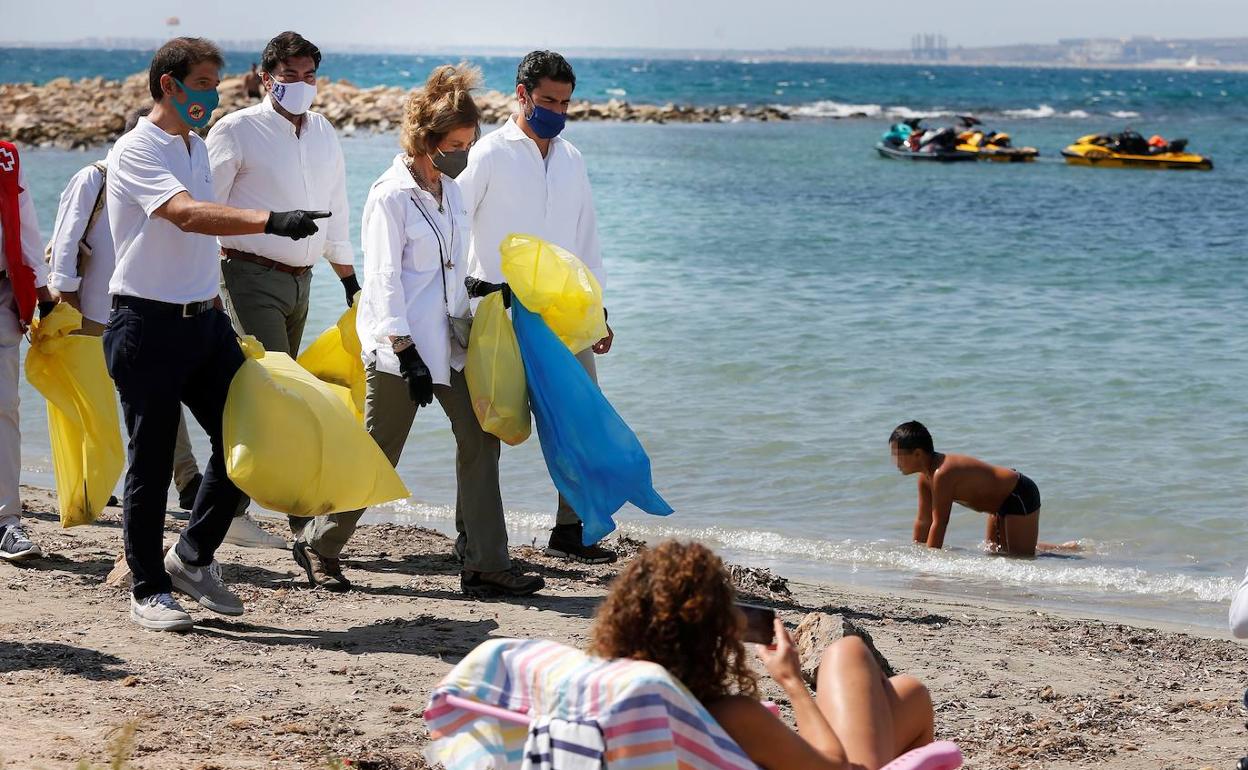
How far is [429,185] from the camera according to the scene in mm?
4934

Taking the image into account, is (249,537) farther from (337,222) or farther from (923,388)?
(923,388)

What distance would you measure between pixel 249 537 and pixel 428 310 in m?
1.70

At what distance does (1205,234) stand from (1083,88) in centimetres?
7960

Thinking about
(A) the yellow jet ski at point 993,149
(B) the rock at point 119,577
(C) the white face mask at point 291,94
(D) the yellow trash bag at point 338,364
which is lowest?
(B) the rock at point 119,577

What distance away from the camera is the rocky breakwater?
35.4 meters

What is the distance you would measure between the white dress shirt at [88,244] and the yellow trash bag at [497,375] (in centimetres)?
Answer: 149

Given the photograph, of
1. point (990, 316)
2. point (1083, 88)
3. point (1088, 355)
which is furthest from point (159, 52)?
point (1083, 88)

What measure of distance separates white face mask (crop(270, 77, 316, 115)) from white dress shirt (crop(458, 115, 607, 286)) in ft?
2.26

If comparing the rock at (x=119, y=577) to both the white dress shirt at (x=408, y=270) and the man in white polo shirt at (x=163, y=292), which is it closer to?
the man in white polo shirt at (x=163, y=292)

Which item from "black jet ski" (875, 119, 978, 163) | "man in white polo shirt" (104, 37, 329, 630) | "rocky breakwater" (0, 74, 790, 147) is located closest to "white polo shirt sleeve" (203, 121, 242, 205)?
"man in white polo shirt" (104, 37, 329, 630)

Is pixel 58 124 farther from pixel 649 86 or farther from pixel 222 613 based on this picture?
pixel 649 86

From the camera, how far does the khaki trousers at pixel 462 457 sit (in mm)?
5043

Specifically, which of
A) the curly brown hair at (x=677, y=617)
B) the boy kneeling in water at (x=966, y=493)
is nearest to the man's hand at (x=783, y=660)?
the curly brown hair at (x=677, y=617)

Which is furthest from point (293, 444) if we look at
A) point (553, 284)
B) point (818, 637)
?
point (818, 637)
